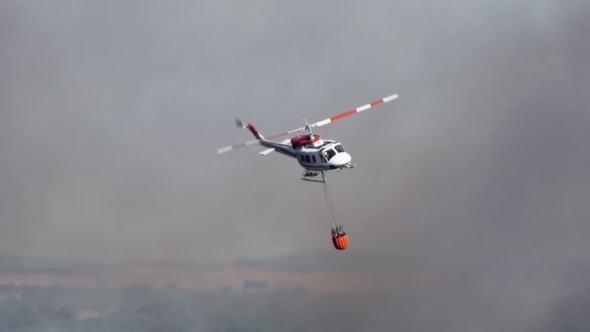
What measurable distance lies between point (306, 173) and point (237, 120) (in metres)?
12.0

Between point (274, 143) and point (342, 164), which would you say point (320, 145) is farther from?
point (274, 143)

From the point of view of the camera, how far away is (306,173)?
278ft

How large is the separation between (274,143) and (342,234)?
13.8m

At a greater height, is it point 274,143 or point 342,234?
point 274,143

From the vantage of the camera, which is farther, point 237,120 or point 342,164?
point 237,120

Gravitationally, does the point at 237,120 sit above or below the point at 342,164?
above

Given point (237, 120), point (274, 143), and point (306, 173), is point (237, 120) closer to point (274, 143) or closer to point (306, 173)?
point (274, 143)

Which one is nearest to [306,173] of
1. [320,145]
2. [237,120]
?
[320,145]

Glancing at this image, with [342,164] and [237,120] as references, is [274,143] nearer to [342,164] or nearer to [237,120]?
[237,120]

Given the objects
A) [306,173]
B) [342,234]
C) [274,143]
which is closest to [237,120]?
[274,143]

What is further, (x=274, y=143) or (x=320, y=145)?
(x=274, y=143)

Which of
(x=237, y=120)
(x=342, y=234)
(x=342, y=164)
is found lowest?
(x=342, y=234)

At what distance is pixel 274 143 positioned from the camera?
299 feet

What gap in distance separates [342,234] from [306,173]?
26.4ft
